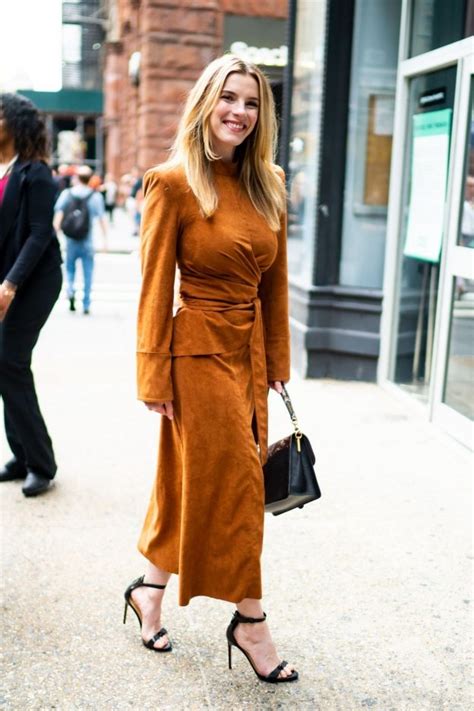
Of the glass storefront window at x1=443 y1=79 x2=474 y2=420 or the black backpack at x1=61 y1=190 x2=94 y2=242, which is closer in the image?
the glass storefront window at x1=443 y1=79 x2=474 y2=420

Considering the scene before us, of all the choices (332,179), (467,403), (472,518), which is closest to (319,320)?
(332,179)

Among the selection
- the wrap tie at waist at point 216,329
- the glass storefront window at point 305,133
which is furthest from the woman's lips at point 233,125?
the glass storefront window at point 305,133

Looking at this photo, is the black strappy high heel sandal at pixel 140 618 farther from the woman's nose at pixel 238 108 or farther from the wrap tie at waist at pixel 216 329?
the woman's nose at pixel 238 108

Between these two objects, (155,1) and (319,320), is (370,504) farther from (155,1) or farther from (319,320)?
(155,1)

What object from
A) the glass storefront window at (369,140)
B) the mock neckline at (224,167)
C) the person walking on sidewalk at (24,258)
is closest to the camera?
the mock neckline at (224,167)

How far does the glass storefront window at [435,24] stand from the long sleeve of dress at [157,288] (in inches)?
158

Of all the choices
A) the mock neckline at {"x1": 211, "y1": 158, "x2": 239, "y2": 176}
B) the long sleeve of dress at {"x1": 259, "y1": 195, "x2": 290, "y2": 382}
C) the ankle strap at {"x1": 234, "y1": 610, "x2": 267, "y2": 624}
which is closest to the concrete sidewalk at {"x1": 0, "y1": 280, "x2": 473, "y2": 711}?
the ankle strap at {"x1": 234, "y1": 610, "x2": 267, "y2": 624}

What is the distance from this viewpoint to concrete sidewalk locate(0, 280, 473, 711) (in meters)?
2.97

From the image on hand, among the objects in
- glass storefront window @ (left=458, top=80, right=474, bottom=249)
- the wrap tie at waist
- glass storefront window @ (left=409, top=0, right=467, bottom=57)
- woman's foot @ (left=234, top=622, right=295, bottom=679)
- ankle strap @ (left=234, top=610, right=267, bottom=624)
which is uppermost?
glass storefront window @ (left=409, top=0, right=467, bottom=57)

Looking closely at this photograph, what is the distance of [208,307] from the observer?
115 inches

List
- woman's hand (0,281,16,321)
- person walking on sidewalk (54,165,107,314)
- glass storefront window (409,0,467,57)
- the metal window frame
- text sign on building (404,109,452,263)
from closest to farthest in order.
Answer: woman's hand (0,281,16,321)
the metal window frame
glass storefront window (409,0,467,57)
text sign on building (404,109,452,263)
person walking on sidewalk (54,165,107,314)

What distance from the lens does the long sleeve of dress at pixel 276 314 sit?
3156 millimetres

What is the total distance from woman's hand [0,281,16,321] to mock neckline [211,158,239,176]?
1.75m

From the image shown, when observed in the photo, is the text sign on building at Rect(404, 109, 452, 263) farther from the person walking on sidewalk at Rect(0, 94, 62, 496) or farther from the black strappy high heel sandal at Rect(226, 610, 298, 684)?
the black strappy high heel sandal at Rect(226, 610, 298, 684)
